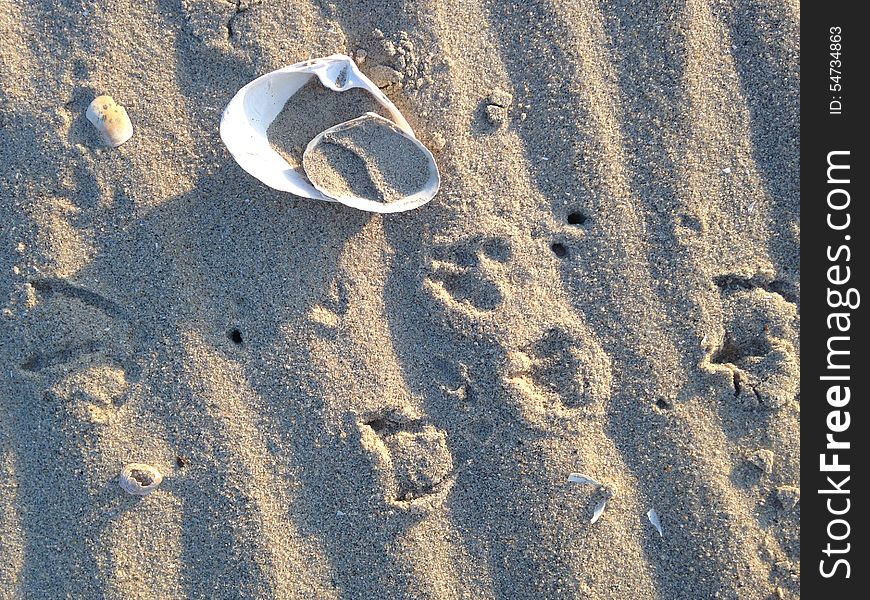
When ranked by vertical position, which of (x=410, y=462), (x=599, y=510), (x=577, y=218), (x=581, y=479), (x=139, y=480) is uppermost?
(x=577, y=218)

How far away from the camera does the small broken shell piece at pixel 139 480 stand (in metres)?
2.27

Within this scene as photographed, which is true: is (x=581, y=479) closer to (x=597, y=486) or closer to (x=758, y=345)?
(x=597, y=486)

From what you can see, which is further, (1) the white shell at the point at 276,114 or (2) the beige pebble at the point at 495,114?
(2) the beige pebble at the point at 495,114

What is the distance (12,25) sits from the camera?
2301mm

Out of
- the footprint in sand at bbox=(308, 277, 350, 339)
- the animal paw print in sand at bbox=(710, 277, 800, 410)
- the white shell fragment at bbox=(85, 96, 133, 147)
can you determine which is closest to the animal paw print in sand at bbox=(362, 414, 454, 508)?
the footprint in sand at bbox=(308, 277, 350, 339)

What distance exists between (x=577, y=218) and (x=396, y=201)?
0.72 m

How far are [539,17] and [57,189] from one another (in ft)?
6.40

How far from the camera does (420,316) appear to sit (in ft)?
7.72

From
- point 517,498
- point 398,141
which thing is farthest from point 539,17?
point 517,498

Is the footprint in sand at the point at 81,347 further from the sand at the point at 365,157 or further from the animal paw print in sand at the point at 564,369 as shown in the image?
the animal paw print in sand at the point at 564,369

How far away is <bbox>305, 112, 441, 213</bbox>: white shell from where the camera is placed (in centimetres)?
226

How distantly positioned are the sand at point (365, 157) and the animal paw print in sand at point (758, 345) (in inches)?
52.2

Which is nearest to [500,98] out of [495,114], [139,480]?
[495,114]

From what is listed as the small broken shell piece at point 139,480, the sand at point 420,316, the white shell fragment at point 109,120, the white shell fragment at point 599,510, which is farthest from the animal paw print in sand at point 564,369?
the white shell fragment at point 109,120
